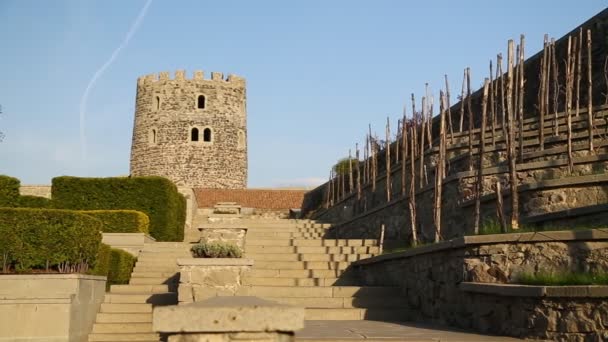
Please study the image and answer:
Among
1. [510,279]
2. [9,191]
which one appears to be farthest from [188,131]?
[510,279]

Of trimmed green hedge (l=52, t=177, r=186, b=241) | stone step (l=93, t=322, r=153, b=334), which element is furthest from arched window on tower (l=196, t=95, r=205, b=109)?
stone step (l=93, t=322, r=153, b=334)

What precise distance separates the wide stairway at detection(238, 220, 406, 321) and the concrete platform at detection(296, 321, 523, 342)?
93 cm

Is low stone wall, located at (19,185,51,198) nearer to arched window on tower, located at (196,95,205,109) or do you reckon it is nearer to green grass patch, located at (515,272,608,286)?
arched window on tower, located at (196,95,205,109)

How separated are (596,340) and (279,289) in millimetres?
5120

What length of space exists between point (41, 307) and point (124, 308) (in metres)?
1.85

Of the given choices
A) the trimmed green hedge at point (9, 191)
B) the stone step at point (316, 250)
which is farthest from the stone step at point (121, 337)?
the trimmed green hedge at point (9, 191)

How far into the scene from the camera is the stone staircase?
8.64m

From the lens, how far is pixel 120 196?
19.7 metres

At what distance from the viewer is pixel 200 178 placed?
4284 centimetres

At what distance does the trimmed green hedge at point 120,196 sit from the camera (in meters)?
19.4

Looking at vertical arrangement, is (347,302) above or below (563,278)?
below

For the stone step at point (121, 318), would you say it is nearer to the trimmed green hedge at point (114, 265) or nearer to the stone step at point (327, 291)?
the trimmed green hedge at point (114, 265)

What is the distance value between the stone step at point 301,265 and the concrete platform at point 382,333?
336 cm

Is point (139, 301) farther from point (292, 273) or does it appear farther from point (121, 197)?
point (121, 197)
